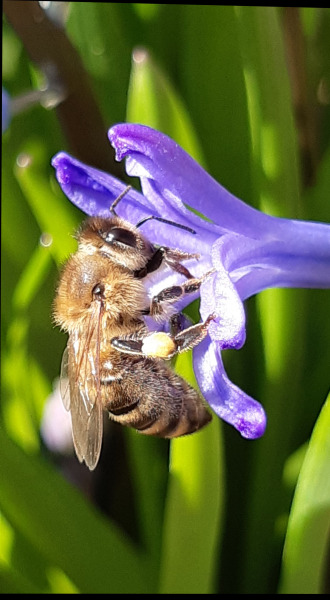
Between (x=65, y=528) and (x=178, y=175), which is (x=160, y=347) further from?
(x=65, y=528)

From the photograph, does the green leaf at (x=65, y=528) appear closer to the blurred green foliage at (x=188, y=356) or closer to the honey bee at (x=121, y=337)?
the blurred green foliage at (x=188, y=356)

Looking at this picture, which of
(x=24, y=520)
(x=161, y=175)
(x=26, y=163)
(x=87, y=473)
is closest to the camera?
(x=161, y=175)

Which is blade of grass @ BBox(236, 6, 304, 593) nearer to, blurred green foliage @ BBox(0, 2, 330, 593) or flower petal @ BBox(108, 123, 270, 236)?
blurred green foliage @ BBox(0, 2, 330, 593)

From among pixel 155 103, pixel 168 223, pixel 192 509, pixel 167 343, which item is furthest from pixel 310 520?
pixel 155 103

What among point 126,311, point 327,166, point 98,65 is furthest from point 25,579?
point 98,65

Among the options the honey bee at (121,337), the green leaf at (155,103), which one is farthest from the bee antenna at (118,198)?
the green leaf at (155,103)

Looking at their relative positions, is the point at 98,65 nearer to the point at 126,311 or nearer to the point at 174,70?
the point at 174,70
